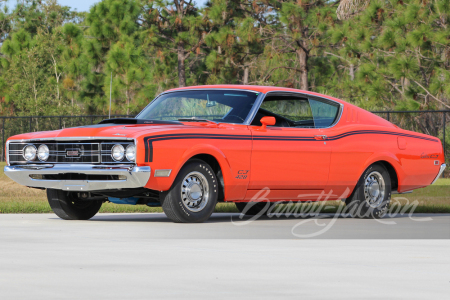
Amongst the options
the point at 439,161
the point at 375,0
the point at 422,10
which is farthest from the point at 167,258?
the point at 375,0

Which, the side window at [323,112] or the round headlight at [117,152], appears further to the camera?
the side window at [323,112]

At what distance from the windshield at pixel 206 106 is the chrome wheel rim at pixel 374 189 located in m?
2.20

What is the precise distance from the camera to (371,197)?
12180mm

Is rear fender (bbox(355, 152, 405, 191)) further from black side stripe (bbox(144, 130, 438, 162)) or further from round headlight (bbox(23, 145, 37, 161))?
round headlight (bbox(23, 145, 37, 161))

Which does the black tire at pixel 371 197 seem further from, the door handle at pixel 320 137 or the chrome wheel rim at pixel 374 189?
the door handle at pixel 320 137

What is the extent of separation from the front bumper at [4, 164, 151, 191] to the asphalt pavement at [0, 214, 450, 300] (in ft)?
1.64

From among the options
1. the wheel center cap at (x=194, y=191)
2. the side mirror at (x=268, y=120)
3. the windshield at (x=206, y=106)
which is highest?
the windshield at (x=206, y=106)

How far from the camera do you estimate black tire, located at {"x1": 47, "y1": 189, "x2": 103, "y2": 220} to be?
11.2 meters

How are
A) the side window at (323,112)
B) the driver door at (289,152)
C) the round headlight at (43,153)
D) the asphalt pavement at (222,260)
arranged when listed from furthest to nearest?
the side window at (323,112) → the driver door at (289,152) → the round headlight at (43,153) → the asphalt pavement at (222,260)

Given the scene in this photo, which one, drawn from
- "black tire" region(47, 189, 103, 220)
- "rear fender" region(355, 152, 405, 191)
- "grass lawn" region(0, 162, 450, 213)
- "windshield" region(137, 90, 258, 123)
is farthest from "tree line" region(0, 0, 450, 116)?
"black tire" region(47, 189, 103, 220)

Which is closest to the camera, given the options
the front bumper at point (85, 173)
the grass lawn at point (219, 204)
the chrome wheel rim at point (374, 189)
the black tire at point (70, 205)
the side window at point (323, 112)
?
the front bumper at point (85, 173)

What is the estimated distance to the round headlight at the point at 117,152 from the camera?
9.91 metres

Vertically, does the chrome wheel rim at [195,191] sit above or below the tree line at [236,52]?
below

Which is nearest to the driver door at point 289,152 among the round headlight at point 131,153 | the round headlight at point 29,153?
the round headlight at point 131,153
